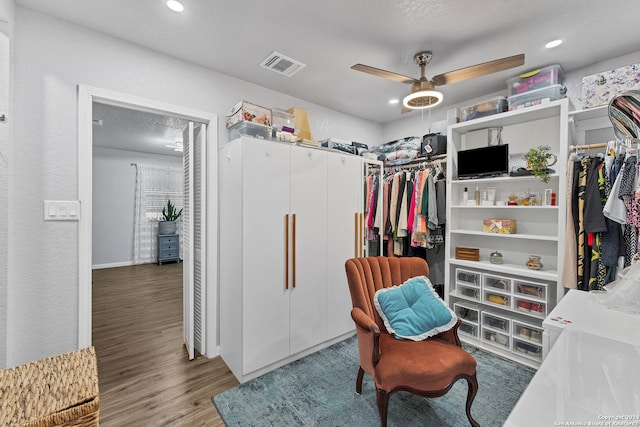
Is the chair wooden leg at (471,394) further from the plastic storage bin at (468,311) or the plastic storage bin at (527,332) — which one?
the plastic storage bin at (468,311)

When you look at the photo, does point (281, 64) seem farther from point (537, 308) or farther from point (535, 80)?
point (537, 308)

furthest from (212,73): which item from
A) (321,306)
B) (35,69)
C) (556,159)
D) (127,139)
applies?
(127,139)

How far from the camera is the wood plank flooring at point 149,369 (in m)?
1.82

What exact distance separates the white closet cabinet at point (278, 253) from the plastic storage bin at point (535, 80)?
1.68 metres

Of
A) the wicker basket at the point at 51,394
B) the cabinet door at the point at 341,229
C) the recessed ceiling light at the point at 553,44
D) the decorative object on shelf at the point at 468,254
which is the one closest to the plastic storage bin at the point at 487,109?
the recessed ceiling light at the point at 553,44

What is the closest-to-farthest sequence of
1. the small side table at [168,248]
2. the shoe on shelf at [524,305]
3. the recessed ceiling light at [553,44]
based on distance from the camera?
the recessed ceiling light at [553,44]
the shoe on shelf at [524,305]
the small side table at [168,248]

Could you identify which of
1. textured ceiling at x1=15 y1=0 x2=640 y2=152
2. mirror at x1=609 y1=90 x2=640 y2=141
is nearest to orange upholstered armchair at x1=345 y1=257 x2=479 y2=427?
mirror at x1=609 y1=90 x2=640 y2=141

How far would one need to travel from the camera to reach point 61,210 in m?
1.89

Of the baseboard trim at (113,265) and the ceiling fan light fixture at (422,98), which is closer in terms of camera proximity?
the ceiling fan light fixture at (422,98)

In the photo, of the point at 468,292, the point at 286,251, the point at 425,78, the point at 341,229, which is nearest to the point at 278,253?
the point at 286,251

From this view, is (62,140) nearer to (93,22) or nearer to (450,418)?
(93,22)

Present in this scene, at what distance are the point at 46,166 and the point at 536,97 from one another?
382cm

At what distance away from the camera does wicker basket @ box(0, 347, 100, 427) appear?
3.25ft

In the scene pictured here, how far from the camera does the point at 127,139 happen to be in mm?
5195
